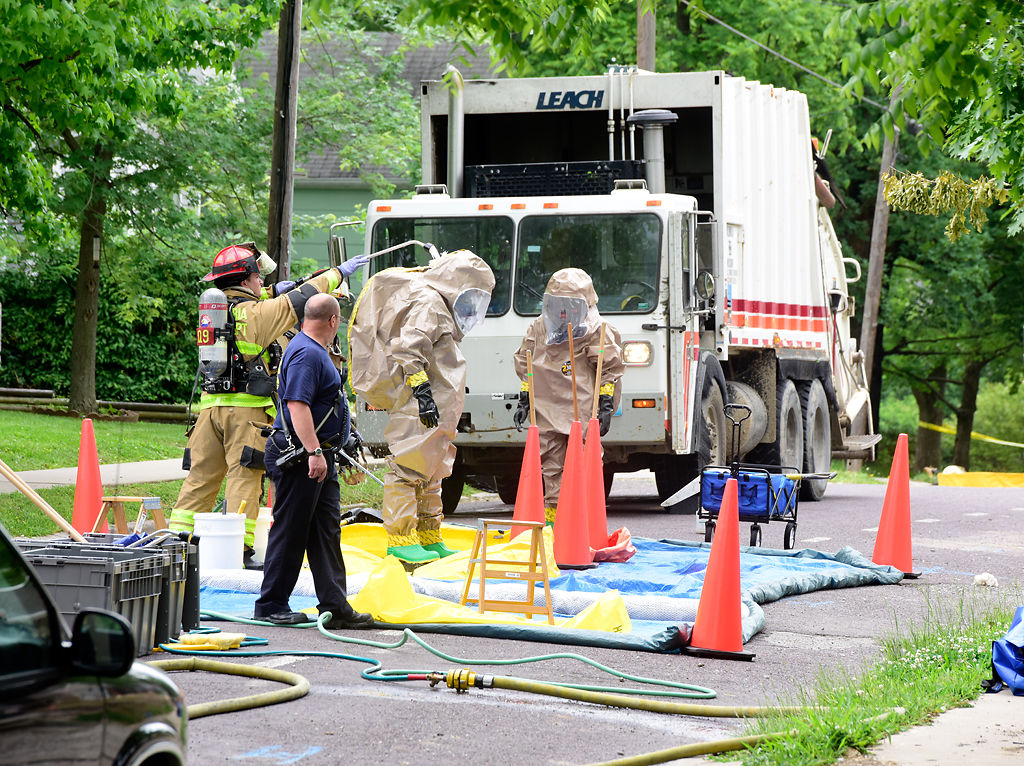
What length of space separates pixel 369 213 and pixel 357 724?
8.31 metres

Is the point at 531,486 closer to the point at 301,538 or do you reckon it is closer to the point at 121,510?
the point at 121,510

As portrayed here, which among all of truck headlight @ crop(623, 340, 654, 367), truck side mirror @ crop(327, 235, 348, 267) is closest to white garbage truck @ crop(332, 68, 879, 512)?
truck headlight @ crop(623, 340, 654, 367)

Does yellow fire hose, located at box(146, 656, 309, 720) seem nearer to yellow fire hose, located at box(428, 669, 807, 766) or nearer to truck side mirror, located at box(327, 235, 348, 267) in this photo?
yellow fire hose, located at box(428, 669, 807, 766)

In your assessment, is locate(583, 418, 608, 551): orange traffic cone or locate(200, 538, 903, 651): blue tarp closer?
locate(200, 538, 903, 651): blue tarp

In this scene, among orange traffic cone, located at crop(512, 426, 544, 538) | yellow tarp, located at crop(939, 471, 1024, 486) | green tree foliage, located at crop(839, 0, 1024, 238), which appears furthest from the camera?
yellow tarp, located at crop(939, 471, 1024, 486)

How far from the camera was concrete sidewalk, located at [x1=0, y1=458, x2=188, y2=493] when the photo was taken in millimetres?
13906

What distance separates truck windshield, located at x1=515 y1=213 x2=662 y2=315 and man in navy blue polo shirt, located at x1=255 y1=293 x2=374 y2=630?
559 cm

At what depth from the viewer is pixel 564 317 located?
1152cm

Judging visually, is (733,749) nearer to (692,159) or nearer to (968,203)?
(968,203)

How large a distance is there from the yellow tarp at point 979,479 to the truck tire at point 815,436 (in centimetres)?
710

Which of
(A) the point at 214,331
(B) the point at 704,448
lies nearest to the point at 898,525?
(B) the point at 704,448

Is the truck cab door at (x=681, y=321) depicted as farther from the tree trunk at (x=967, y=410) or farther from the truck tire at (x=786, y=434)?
the tree trunk at (x=967, y=410)

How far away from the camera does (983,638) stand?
7289mm

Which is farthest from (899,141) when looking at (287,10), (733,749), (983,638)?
(733,749)
